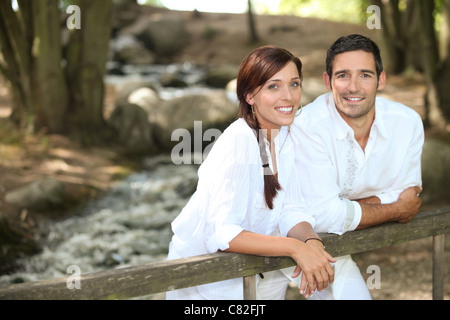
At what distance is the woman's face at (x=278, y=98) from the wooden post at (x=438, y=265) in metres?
1.07

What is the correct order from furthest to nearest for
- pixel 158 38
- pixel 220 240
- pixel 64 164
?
pixel 158 38 → pixel 64 164 → pixel 220 240

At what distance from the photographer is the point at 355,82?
2.64m

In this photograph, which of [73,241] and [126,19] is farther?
[126,19]

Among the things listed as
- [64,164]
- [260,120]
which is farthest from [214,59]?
[260,120]

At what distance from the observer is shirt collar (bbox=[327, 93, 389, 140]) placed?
268 cm

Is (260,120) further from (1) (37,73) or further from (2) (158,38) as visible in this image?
(2) (158,38)

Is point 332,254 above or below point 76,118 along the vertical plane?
below

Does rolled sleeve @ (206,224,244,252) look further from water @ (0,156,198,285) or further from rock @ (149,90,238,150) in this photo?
rock @ (149,90,238,150)

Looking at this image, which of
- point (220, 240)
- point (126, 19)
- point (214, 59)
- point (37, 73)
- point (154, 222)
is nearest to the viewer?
point (220, 240)

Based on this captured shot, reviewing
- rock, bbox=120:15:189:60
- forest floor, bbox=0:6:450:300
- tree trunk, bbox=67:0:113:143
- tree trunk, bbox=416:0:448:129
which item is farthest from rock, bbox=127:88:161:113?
rock, bbox=120:15:189:60

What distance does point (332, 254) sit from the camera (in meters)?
2.38

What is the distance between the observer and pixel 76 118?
899 cm

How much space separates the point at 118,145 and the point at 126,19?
43.7ft
